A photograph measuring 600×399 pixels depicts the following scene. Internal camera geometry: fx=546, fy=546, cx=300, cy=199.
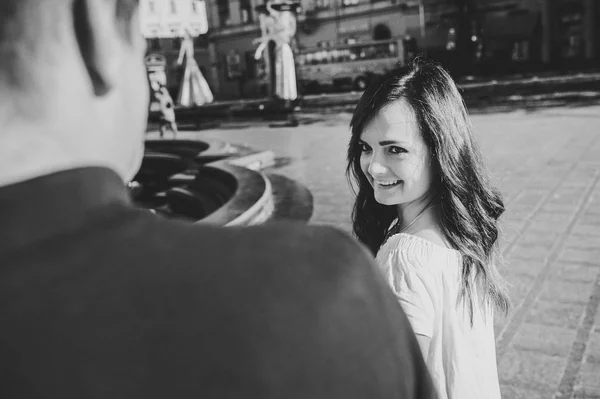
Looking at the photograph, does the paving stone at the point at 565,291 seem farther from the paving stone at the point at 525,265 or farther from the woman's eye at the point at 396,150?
the woman's eye at the point at 396,150

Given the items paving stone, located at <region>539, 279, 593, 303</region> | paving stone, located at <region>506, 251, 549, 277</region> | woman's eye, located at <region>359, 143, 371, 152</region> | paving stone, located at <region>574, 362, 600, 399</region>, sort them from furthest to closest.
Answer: paving stone, located at <region>506, 251, 549, 277</region> → paving stone, located at <region>539, 279, 593, 303</region> → paving stone, located at <region>574, 362, 600, 399</region> → woman's eye, located at <region>359, 143, 371, 152</region>

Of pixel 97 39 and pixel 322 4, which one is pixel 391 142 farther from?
pixel 322 4

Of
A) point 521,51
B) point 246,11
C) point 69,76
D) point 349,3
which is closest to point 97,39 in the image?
point 69,76

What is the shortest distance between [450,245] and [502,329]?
181 cm

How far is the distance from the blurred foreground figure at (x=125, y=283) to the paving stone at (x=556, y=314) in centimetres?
294

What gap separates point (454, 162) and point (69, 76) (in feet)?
4.25

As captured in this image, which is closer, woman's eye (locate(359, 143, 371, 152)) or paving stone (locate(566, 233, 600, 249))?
woman's eye (locate(359, 143, 371, 152))

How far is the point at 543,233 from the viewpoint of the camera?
462cm

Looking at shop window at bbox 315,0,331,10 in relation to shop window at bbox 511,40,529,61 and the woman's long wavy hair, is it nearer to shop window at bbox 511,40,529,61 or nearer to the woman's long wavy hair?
shop window at bbox 511,40,529,61

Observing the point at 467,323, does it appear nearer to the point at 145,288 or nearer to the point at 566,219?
the point at 145,288

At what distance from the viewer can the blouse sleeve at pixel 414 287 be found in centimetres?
140

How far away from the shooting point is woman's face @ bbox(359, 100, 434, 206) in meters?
1.61

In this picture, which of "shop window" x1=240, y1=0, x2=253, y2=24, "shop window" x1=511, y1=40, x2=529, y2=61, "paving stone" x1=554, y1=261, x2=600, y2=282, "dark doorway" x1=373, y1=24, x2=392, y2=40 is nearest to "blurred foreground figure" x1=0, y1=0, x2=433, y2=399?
"paving stone" x1=554, y1=261, x2=600, y2=282

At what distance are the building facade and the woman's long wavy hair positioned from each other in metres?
26.6
